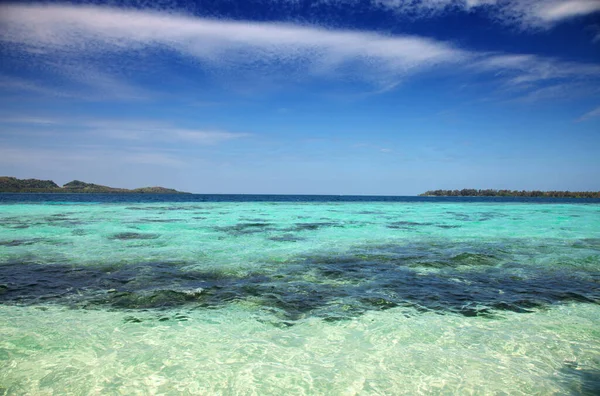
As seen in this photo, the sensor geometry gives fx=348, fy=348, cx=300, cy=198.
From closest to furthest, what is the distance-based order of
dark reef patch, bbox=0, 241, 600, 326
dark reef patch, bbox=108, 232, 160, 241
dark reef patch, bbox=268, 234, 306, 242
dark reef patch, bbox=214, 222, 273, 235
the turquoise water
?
the turquoise water
dark reef patch, bbox=0, 241, 600, 326
dark reef patch, bbox=268, 234, 306, 242
dark reef patch, bbox=108, 232, 160, 241
dark reef patch, bbox=214, 222, 273, 235

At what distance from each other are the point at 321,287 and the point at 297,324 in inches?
87.9

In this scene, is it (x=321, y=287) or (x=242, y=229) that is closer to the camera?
(x=321, y=287)

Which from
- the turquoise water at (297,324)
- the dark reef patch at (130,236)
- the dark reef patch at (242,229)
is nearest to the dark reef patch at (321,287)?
the turquoise water at (297,324)

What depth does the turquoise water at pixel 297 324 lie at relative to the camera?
Answer: 4258 millimetres

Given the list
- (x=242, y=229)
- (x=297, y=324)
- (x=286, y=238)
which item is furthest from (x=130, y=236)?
(x=297, y=324)

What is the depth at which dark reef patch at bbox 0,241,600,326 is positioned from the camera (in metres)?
6.89

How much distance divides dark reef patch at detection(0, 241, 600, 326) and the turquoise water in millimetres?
54

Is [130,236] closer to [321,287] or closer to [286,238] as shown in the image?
[286,238]

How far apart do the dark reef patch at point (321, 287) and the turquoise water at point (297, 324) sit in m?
0.05

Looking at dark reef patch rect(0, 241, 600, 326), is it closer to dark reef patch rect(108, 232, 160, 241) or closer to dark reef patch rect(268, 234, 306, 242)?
dark reef patch rect(268, 234, 306, 242)

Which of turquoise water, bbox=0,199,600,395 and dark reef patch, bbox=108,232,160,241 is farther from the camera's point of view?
dark reef patch, bbox=108,232,160,241

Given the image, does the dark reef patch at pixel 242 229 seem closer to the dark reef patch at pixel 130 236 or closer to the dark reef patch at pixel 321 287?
the dark reef patch at pixel 130 236

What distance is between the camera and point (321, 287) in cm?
809

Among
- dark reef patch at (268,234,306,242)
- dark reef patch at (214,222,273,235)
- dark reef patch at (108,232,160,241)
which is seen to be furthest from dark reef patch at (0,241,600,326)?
dark reef patch at (214,222,273,235)
